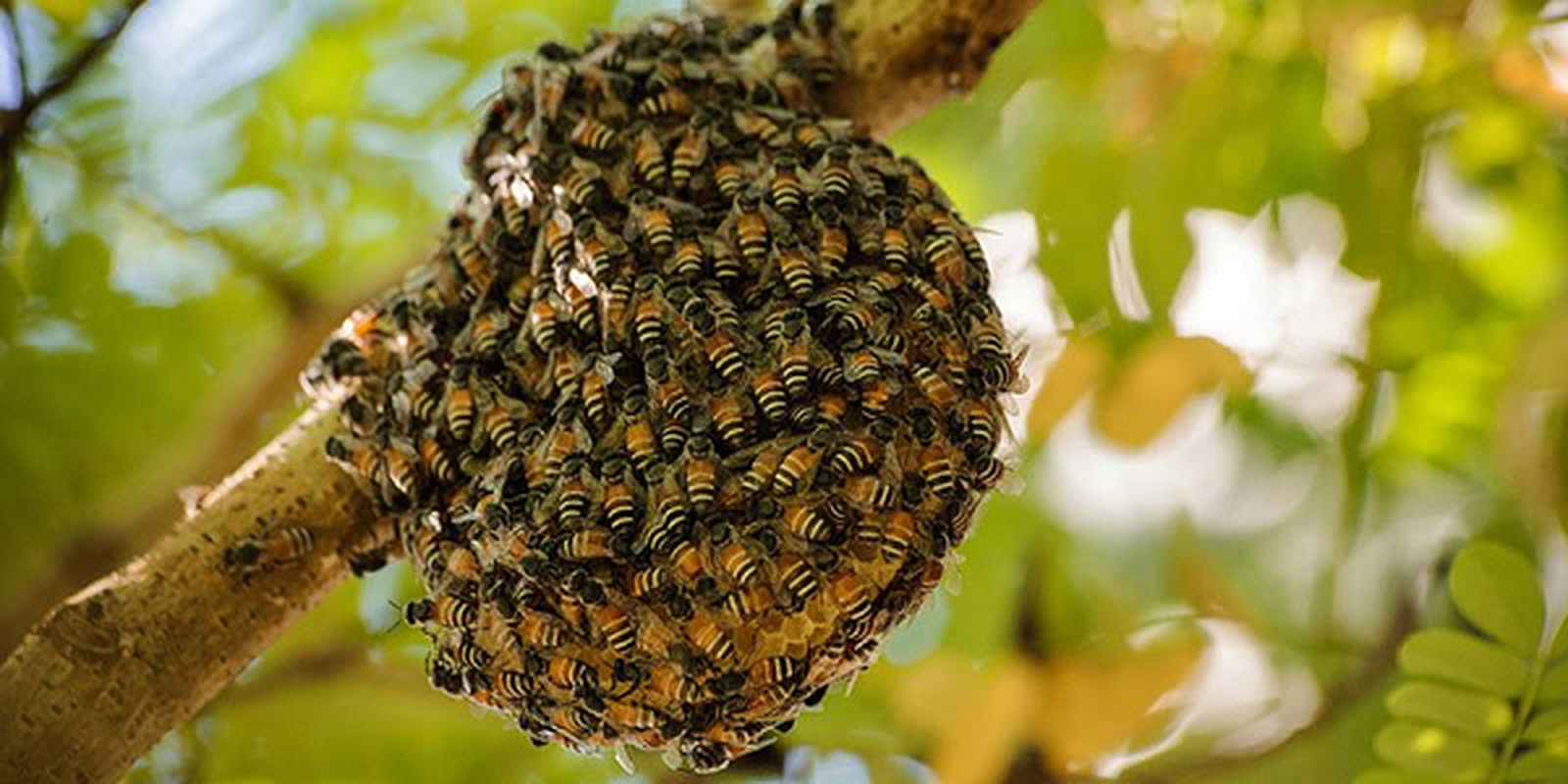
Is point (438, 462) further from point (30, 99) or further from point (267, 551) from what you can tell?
point (30, 99)

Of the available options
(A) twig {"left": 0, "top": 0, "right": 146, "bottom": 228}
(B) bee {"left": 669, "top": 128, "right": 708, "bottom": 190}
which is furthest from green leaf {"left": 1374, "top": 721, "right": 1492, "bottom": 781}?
(A) twig {"left": 0, "top": 0, "right": 146, "bottom": 228}

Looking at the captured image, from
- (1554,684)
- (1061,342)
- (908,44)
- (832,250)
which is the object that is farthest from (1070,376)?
(832,250)

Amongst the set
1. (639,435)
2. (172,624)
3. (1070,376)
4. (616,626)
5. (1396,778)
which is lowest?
(1396,778)

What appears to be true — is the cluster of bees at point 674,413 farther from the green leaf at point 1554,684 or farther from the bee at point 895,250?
the green leaf at point 1554,684

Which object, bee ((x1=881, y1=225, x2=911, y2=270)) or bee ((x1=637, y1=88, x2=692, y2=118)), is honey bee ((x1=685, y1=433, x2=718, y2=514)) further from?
bee ((x1=637, y1=88, x2=692, y2=118))

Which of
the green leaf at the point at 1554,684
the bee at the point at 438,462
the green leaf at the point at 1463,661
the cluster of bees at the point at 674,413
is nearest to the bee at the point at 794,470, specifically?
the cluster of bees at the point at 674,413

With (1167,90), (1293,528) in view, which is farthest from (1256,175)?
(1293,528)
